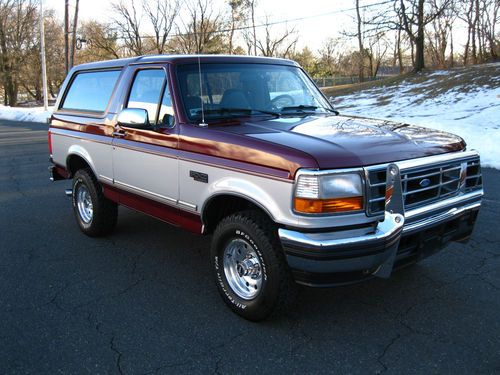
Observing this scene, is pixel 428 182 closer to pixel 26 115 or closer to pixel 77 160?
pixel 77 160

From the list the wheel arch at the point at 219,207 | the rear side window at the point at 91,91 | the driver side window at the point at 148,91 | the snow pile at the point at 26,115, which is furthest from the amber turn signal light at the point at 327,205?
the snow pile at the point at 26,115

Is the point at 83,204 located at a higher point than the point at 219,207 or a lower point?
lower

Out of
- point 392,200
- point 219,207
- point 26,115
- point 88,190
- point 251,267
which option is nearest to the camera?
point 392,200

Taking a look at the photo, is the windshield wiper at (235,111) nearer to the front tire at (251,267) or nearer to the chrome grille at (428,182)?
the front tire at (251,267)

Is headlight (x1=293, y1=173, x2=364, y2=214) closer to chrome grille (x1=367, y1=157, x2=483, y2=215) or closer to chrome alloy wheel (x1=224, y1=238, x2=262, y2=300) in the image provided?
chrome grille (x1=367, y1=157, x2=483, y2=215)

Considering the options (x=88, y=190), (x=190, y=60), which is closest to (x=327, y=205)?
(x=190, y=60)

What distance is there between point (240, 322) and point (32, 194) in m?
5.29

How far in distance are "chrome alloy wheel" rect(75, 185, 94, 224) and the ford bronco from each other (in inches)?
13.9

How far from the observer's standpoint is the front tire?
308 centimetres

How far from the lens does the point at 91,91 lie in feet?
17.0

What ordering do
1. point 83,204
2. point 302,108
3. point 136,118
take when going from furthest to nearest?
point 83,204, point 302,108, point 136,118

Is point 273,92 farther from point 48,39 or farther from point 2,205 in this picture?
point 48,39

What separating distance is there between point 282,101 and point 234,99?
1.73ft

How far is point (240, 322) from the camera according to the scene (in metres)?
3.36
